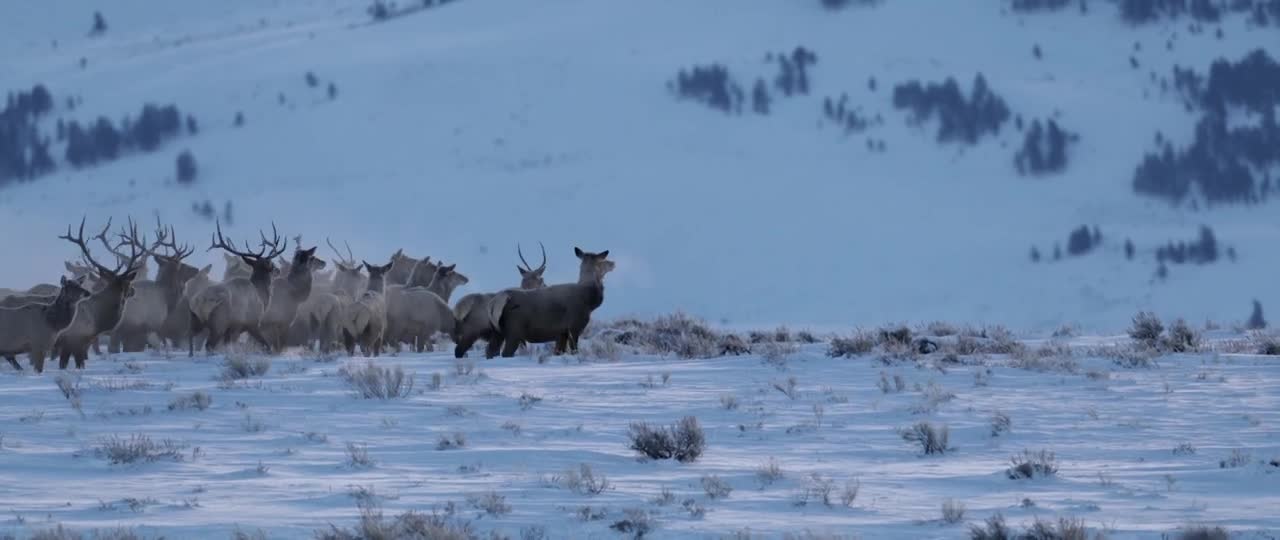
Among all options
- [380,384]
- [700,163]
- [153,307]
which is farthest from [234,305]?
[700,163]

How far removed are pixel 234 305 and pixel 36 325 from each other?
271 centimetres

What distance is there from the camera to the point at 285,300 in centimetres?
1909

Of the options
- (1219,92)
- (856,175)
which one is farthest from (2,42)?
(1219,92)

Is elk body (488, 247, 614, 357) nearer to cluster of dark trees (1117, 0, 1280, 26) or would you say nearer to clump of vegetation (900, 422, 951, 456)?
clump of vegetation (900, 422, 951, 456)

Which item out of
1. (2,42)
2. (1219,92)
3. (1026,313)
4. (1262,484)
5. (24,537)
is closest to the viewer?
(24,537)

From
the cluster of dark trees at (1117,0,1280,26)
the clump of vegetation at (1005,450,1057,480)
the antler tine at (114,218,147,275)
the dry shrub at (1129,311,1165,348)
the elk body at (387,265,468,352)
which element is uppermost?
the cluster of dark trees at (1117,0,1280,26)

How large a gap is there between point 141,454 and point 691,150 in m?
70.2

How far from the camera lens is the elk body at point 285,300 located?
1902 centimetres

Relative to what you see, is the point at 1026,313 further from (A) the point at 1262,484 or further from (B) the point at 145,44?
(B) the point at 145,44

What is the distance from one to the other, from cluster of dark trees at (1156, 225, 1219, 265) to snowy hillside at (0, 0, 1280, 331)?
579 mm

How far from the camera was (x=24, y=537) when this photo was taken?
7.91 metres

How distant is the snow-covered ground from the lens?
866cm

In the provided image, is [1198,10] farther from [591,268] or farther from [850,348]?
[850,348]

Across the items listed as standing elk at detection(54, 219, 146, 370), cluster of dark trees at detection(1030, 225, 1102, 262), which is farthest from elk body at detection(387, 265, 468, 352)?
cluster of dark trees at detection(1030, 225, 1102, 262)
